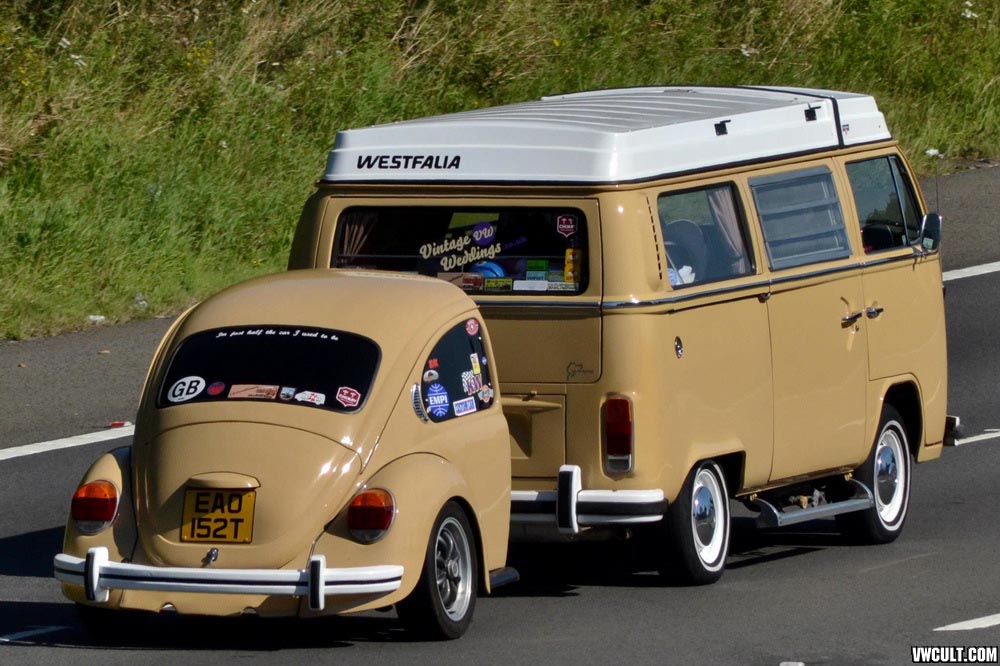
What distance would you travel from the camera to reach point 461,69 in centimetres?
2092

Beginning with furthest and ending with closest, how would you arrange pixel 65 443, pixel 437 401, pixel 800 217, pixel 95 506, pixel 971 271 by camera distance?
1. pixel 971 271
2. pixel 65 443
3. pixel 800 217
4. pixel 437 401
5. pixel 95 506

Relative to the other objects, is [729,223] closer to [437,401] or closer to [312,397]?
[437,401]

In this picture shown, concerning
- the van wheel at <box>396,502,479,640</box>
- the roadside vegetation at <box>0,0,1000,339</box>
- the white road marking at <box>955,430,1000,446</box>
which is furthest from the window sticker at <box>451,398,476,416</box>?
the roadside vegetation at <box>0,0,1000,339</box>

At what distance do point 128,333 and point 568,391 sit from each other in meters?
6.90

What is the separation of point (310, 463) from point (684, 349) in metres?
2.10

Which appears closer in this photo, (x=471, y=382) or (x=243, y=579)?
(x=243, y=579)

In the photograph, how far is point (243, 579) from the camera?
276 inches

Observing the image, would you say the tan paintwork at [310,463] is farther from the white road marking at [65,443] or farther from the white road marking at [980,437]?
the white road marking at [980,437]

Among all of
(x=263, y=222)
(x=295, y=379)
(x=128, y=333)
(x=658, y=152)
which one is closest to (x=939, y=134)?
(x=263, y=222)

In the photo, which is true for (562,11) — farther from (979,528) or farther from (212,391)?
(212,391)

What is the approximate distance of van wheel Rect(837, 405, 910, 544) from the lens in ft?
32.6

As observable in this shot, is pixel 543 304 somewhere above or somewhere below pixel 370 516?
Answer: above

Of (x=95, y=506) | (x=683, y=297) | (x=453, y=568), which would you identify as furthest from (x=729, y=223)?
(x=95, y=506)

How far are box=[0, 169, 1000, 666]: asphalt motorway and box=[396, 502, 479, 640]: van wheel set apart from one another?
10 centimetres
